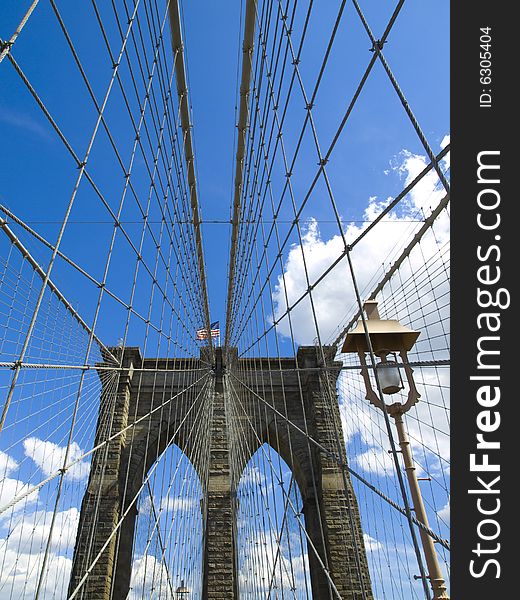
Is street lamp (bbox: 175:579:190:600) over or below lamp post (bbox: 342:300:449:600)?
below

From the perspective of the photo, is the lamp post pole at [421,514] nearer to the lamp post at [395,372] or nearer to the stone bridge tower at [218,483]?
the lamp post at [395,372]

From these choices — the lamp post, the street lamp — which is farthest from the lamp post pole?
the street lamp

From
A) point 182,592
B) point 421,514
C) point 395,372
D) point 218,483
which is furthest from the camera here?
point 218,483

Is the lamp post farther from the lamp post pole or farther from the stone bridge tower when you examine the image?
the stone bridge tower

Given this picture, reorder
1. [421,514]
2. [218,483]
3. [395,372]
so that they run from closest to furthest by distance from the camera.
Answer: [421,514] < [395,372] < [218,483]

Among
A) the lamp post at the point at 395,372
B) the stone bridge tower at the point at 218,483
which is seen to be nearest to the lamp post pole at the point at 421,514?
the lamp post at the point at 395,372

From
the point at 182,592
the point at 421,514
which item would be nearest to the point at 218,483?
the point at 182,592

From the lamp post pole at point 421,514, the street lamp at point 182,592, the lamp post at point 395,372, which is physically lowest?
the street lamp at point 182,592

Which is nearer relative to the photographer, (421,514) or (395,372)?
(421,514)

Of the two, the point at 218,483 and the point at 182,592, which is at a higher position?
the point at 218,483

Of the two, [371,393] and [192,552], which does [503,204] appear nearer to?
[371,393]

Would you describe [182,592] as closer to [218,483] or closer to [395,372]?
[218,483]

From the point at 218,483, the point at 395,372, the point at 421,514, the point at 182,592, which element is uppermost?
the point at 395,372

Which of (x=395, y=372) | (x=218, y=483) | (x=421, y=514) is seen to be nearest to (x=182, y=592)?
(x=218, y=483)
